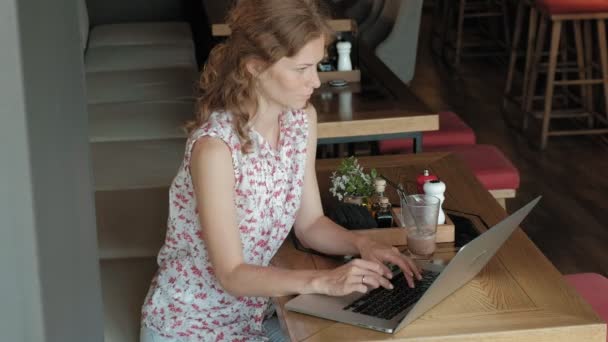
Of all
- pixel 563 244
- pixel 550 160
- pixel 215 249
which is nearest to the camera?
pixel 215 249

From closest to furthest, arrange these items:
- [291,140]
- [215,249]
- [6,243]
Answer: [6,243] → [215,249] → [291,140]

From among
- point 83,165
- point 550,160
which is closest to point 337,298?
point 83,165

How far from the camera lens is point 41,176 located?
87 cm

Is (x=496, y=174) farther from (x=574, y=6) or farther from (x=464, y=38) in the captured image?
(x=464, y=38)

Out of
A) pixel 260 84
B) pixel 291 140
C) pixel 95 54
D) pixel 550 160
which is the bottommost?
pixel 550 160

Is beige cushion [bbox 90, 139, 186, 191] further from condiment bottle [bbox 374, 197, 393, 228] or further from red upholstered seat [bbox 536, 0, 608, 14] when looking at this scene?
red upholstered seat [bbox 536, 0, 608, 14]

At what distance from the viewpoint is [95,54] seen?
571 centimetres

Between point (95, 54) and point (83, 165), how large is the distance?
4834mm

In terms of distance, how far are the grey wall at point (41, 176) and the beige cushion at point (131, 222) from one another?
1823 millimetres

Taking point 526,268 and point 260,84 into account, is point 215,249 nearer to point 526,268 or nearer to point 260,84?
point 260,84

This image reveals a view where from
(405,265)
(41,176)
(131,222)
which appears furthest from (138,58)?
(41,176)

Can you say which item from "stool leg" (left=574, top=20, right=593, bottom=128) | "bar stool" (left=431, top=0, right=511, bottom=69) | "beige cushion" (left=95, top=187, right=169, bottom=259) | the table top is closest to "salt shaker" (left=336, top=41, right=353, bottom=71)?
the table top

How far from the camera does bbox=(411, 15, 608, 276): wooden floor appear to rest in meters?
3.96

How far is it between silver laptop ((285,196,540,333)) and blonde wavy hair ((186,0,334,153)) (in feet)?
1.32
